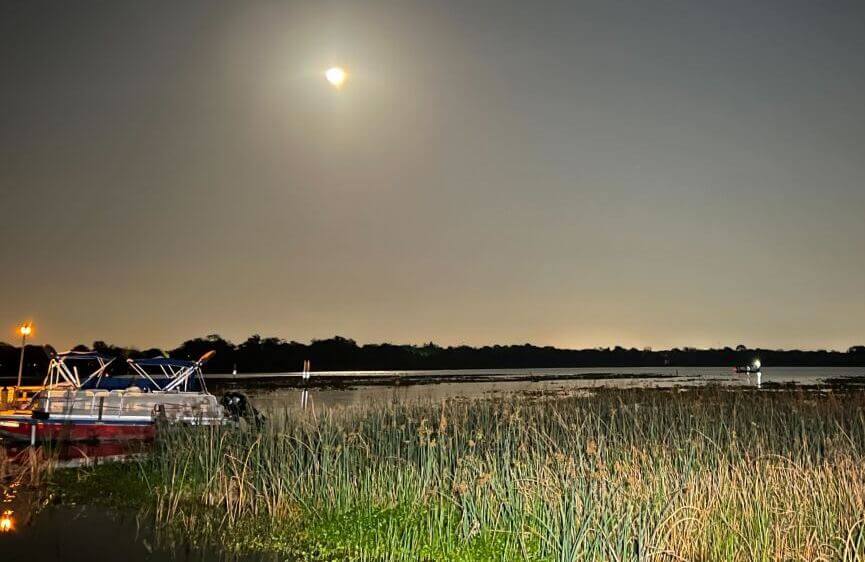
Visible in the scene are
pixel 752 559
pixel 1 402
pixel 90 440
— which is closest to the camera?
pixel 752 559

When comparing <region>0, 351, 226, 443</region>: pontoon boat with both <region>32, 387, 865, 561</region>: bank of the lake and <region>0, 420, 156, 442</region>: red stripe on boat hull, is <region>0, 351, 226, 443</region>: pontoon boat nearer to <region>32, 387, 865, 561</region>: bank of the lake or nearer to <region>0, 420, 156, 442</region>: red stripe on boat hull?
<region>0, 420, 156, 442</region>: red stripe on boat hull

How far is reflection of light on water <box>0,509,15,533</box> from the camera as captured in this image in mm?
10781

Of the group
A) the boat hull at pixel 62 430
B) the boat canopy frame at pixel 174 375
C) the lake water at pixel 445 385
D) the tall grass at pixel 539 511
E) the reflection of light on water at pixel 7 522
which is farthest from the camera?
the lake water at pixel 445 385

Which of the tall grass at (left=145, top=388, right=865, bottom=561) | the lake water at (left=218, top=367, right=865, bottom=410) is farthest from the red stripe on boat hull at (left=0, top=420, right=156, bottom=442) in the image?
the tall grass at (left=145, top=388, right=865, bottom=561)

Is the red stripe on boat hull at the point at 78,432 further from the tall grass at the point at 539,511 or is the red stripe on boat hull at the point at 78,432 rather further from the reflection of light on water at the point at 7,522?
the tall grass at the point at 539,511

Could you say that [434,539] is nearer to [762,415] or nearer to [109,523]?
[109,523]

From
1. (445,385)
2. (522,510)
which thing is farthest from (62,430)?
(445,385)

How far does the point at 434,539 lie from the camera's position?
9188 mm

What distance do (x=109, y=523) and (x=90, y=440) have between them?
38.3 ft

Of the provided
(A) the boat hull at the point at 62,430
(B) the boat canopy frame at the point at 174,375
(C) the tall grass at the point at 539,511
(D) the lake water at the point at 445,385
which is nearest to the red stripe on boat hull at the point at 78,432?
(A) the boat hull at the point at 62,430

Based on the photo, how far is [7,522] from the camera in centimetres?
1120

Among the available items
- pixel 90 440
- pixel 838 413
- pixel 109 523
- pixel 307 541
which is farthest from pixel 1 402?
pixel 838 413

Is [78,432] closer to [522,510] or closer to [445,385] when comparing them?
[522,510]

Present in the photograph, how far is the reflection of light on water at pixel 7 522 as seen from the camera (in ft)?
35.4
